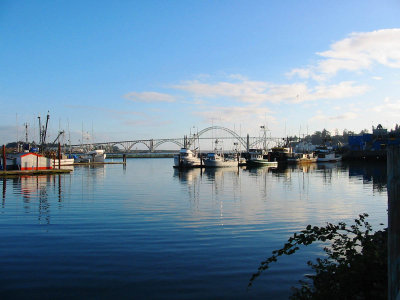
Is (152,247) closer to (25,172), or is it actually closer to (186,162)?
(25,172)

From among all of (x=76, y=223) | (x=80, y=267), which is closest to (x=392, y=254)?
(x=80, y=267)

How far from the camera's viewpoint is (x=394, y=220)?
4297mm

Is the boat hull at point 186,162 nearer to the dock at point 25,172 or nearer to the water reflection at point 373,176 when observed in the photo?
the dock at point 25,172

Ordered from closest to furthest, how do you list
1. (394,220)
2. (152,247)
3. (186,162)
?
(394,220) → (152,247) → (186,162)

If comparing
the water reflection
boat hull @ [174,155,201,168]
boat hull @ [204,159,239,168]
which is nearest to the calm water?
the water reflection

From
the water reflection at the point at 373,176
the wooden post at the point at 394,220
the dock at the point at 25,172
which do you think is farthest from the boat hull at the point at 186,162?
the wooden post at the point at 394,220

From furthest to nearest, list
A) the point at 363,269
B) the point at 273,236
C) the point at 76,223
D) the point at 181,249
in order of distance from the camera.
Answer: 1. the point at 76,223
2. the point at 273,236
3. the point at 181,249
4. the point at 363,269

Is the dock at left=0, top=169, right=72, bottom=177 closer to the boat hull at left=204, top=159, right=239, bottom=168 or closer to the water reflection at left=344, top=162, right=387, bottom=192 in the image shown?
the boat hull at left=204, top=159, right=239, bottom=168

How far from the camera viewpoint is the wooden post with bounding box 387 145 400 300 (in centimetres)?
423

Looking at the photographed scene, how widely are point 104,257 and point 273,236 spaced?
776cm

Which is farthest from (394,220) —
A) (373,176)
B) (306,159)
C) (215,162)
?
(306,159)

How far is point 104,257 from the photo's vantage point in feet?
43.0

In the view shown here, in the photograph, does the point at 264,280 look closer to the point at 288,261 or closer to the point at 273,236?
the point at 288,261

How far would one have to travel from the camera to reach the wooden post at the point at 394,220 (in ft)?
13.9
